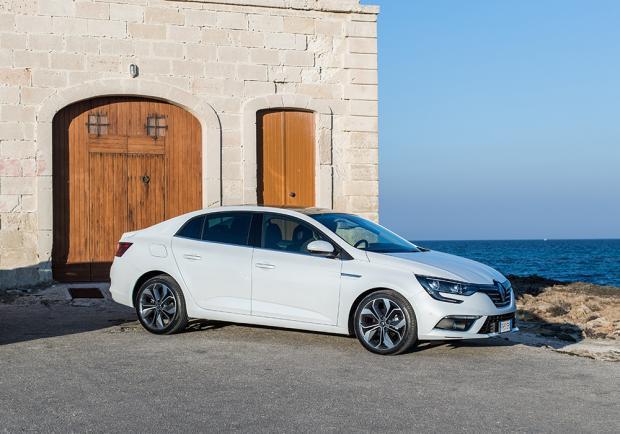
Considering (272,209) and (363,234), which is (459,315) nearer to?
(363,234)

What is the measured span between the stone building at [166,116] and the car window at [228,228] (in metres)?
5.71

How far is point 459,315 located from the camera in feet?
26.5

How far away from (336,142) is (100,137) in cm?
438

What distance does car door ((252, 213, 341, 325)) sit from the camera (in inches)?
339

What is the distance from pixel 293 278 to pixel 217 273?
0.97 metres

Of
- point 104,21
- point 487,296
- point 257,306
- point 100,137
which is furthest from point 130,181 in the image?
point 487,296

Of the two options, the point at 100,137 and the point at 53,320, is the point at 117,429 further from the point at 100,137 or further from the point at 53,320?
the point at 100,137

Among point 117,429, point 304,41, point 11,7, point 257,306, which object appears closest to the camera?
point 117,429

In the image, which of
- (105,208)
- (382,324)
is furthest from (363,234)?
(105,208)

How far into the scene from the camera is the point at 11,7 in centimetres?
1437

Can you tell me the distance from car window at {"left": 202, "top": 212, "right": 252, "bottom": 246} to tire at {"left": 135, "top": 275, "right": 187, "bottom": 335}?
690mm

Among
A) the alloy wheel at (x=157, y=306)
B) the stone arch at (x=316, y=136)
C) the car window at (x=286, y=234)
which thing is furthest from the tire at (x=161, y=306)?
the stone arch at (x=316, y=136)

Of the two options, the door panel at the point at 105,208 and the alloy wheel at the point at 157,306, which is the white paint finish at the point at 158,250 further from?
the door panel at the point at 105,208

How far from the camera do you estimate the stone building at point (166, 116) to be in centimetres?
1434
